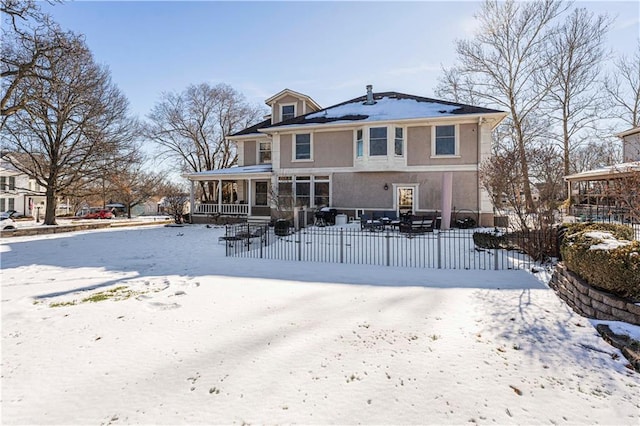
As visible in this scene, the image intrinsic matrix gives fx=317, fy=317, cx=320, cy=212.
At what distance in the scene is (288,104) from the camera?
2292 cm

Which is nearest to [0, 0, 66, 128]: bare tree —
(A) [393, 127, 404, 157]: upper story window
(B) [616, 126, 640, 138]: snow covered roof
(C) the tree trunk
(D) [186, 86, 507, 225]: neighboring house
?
(C) the tree trunk

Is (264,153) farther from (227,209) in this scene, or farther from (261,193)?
(227,209)

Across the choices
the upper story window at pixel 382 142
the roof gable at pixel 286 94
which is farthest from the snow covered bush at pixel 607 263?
the roof gable at pixel 286 94

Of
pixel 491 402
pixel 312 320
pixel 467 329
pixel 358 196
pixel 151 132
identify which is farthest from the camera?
pixel 151 132

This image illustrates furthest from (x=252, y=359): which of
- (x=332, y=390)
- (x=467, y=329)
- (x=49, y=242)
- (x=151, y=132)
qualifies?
(x=151, y=132)

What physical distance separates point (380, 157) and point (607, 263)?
1310 cm

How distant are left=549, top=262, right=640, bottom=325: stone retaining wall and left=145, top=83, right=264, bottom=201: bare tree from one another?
3374cm

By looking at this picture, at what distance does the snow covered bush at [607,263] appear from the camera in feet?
14.9

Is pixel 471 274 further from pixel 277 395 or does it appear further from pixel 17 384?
pixel 17 384

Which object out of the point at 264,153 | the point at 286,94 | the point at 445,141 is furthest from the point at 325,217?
the point at 286,94

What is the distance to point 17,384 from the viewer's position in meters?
3.29

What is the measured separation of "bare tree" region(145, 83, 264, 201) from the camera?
1379 inches

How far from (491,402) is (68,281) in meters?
8.73

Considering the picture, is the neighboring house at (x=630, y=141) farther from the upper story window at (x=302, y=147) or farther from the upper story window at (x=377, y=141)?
the upper story window at (x=302, y=147)
